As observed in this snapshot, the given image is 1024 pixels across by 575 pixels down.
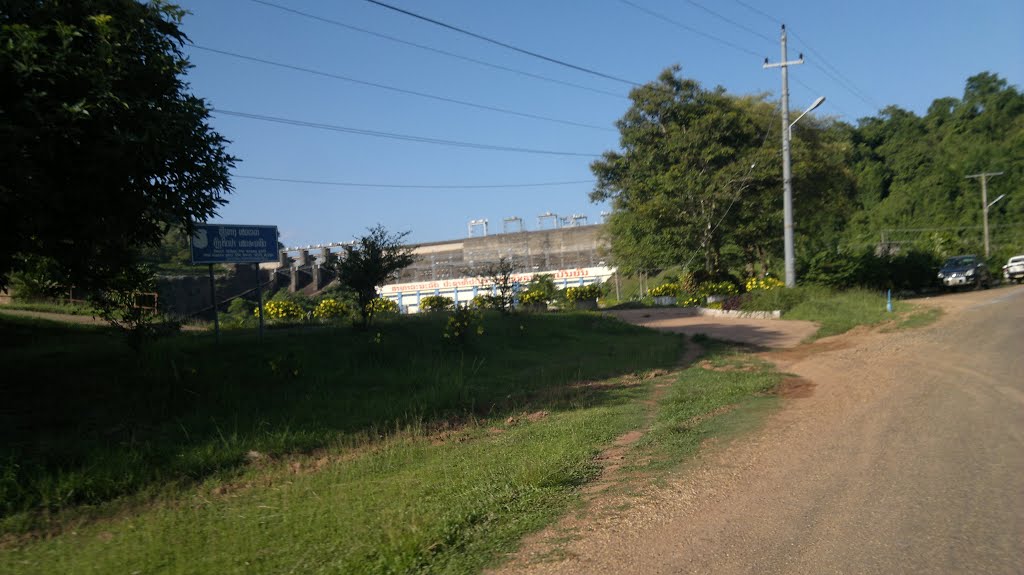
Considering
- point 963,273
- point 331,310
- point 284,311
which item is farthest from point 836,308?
point 284,311

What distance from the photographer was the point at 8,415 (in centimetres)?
884

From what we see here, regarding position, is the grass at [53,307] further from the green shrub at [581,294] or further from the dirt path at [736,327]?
the green shrub at [581,294]

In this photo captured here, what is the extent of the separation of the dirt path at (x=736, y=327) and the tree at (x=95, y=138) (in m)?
14.4

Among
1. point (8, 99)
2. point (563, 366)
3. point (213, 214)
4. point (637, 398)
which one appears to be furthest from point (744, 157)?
point (8, 99)

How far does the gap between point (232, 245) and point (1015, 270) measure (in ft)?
145

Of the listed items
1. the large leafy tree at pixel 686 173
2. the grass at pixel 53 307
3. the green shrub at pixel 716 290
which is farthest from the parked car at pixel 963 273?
the grass at pixel 53 307

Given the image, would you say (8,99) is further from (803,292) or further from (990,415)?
(803,292)

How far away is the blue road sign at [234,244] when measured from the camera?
13414 mm

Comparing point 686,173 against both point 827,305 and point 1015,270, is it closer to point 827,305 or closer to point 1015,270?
point 827,305

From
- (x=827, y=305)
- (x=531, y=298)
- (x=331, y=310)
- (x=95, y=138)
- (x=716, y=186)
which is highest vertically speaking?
(x=716, y=186)

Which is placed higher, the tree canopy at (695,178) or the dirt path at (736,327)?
the tree canopy at (695,178)

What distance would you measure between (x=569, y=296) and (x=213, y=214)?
861 inches

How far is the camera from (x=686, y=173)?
35.4 m

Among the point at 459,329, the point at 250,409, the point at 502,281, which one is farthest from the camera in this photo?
the point at 502,281
